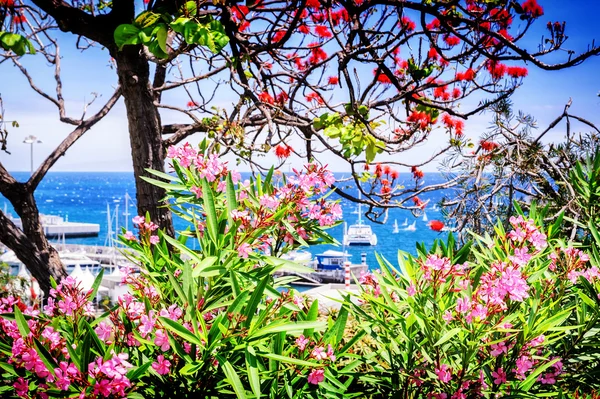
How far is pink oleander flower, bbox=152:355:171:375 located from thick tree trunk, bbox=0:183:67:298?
105 inches

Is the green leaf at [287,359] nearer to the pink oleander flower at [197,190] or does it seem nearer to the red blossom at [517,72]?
the pink oleander flower at [197,190]

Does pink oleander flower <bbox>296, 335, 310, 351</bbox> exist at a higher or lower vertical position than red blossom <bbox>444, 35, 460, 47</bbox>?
lower

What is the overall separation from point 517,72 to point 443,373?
299 centimetres

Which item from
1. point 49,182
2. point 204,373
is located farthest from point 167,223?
point 49,182

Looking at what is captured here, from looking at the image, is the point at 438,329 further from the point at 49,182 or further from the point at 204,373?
the point at 49,182

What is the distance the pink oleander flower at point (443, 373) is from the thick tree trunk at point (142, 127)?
2041mm

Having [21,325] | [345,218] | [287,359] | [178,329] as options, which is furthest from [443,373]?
[345,218]

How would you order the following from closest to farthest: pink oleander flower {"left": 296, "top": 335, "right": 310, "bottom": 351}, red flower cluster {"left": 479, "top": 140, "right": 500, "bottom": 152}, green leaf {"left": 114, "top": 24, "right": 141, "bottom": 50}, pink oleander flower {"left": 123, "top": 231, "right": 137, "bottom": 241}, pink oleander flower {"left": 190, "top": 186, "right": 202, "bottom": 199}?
1. pink oleander flower {"left": 296, "top": 335, "right": 310, "bottom": 351}
2. pink oleander flower {"left": 123, "top": 231, "right": 137, "bottom": 241}
3. pink oleander flower {"left": 190, "top": 186, "right": 202, "bottom": 199}
4. green leaf {"left": 114, "top": 24, "right": 141, "bottom": 50}
5. red flower cluster {"left": 479, "top": 140, "right": 500, "bottom": 152}

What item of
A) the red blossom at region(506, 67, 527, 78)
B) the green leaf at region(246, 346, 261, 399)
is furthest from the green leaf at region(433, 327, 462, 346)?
the red blossom at region(506, 67, 527, 78)

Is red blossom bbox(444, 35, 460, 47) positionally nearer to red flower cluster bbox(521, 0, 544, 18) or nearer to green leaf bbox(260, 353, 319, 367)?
red flower cluster bbox(521, 0, 544, 18)

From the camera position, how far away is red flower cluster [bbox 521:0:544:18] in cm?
278

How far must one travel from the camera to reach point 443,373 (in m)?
1.30

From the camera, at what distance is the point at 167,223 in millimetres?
3139

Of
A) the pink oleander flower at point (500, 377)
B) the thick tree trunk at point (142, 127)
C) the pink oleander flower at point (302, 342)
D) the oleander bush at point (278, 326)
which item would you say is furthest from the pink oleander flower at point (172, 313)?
the thick tree trunk at point (142, 127)
